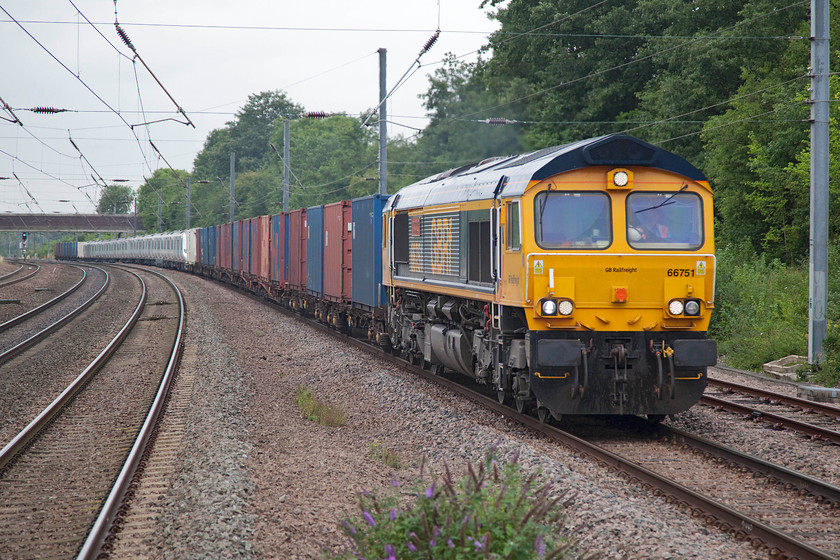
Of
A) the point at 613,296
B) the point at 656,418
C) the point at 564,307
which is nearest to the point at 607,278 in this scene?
the point at 613,296

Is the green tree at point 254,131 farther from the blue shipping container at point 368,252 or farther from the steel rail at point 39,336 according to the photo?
the blue shipping container at point 368,252

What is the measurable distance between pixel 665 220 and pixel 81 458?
741 centimetres

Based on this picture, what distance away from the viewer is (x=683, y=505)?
769 cm

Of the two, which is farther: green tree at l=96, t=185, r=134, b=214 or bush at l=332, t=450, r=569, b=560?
green tree at l=96, t=185, r=134, b=214

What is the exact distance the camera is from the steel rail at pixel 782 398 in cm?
1173

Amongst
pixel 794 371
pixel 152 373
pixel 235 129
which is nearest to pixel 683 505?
pixel 794 371

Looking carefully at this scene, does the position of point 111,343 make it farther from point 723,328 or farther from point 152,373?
point 723,328

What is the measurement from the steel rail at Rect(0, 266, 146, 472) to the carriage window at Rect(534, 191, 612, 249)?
6.49 metres

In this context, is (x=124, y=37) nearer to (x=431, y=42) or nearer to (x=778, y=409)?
(x=431, y=42)

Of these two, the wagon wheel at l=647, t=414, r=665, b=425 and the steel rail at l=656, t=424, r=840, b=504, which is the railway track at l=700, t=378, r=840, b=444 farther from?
the steel rail at l=656, t=424, r=840, b=504

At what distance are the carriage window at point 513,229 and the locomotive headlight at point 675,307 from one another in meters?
1.94

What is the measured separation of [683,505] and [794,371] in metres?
→ 9.03

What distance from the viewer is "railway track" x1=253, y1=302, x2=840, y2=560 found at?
22.3 ft

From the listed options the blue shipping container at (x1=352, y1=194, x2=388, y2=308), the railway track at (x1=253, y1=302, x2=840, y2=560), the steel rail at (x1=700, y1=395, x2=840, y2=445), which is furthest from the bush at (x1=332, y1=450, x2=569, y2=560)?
the blue shipping container at (x1=352, y1=194, x2=388, y2=308)
